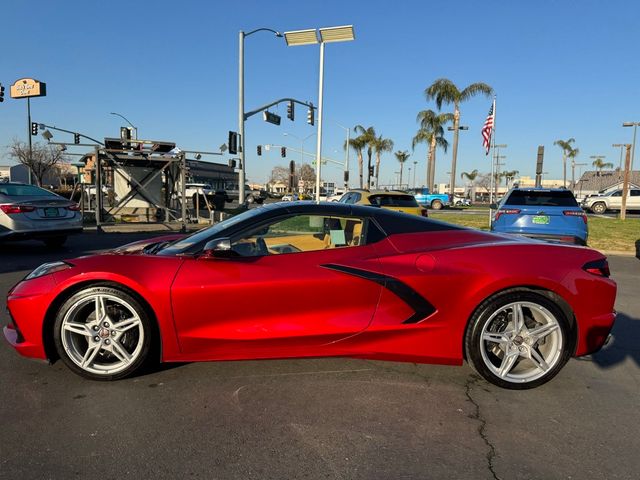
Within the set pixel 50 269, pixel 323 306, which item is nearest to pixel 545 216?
pixel 323 306

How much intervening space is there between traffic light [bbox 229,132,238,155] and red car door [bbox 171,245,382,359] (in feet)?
55.2

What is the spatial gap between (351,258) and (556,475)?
5.69 ft

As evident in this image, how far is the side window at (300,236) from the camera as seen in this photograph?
135 inches

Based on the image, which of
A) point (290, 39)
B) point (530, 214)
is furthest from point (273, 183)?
point (530, 214)

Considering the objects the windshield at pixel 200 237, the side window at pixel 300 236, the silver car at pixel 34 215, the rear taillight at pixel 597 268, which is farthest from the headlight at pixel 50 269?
the silver car at pixel 34 215

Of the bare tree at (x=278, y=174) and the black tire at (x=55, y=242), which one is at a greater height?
the bare tree at (x=278, y=174)

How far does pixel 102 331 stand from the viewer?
3223 mm

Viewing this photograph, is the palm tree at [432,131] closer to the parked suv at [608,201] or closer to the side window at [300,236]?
the parked suv at [608,201]

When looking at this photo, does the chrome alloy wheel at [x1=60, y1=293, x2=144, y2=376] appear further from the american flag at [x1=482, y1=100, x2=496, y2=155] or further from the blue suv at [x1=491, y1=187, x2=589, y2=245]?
the american flag at [x1=482, y1=100, x2=496, y2=155]

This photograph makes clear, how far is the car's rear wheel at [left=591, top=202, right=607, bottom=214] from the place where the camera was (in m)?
31.8

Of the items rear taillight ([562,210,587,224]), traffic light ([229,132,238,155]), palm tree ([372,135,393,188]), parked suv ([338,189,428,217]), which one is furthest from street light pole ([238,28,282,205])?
palm tree ([372,135,393,188])

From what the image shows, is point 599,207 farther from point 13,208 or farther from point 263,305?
point 263,305

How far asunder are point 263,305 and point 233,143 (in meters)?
17.3

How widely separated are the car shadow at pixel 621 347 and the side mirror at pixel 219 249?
2840 mm
